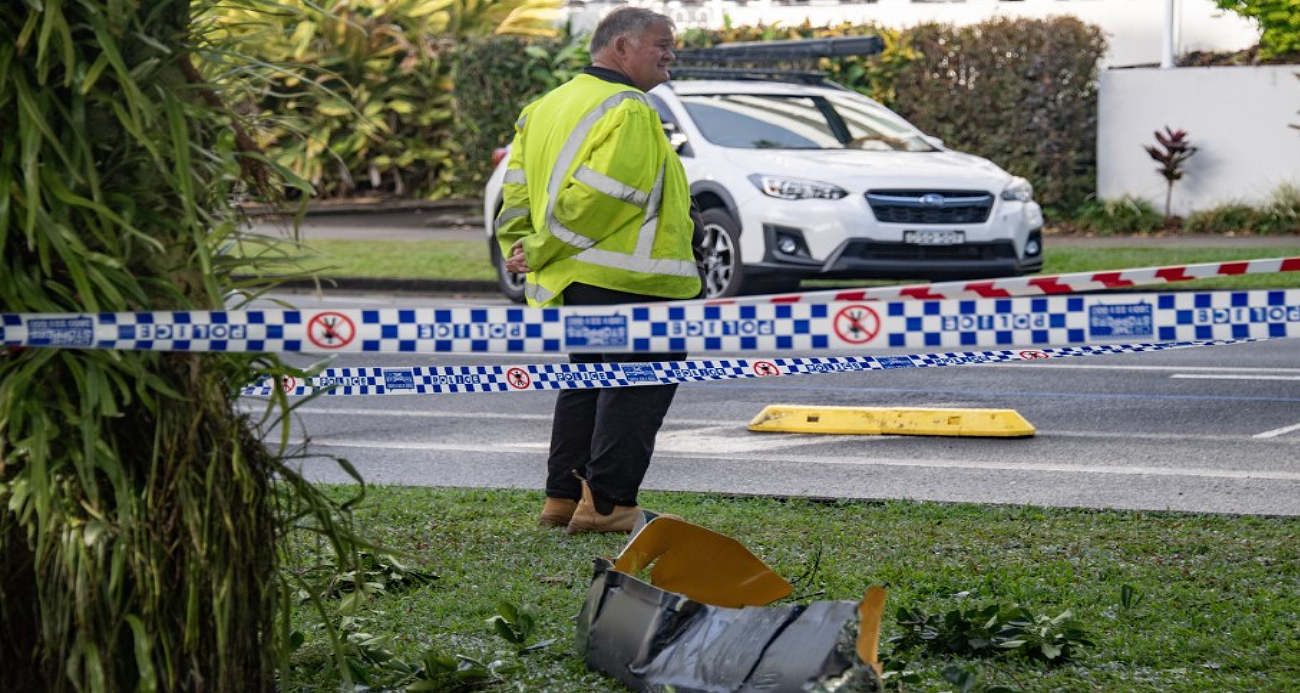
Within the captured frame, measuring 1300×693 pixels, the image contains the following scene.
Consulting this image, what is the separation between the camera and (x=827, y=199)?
1414 cm

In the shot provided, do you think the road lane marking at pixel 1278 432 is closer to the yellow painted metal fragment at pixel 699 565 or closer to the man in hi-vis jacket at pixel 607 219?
the man in hi-vis jacket at pixel 607 219

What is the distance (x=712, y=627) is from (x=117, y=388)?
1.36 m

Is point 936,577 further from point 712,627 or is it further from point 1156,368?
point 1156,368

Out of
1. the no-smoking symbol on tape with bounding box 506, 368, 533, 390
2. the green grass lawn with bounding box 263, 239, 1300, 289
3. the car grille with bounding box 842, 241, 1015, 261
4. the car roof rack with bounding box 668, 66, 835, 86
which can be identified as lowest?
the green grass lawn with bounding box 263, 239, 1300, 289

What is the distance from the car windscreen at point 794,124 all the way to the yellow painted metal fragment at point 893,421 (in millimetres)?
6138

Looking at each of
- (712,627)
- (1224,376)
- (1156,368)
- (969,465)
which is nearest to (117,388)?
(712,627)

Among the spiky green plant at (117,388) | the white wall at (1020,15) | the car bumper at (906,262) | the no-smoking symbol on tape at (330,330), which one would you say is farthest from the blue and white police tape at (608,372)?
the white wall at (1020,15)

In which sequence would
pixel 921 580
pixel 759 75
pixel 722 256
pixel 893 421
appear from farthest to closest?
pixel 759 75 < pixel 722 256 < pixel 893 421 < pixel 921 580

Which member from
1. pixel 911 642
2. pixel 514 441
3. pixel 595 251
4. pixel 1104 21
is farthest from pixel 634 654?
pixel 1104 21

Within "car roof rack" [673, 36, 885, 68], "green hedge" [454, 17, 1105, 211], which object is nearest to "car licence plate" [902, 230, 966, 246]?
"car roof rack" [673, 36, 885, 68]

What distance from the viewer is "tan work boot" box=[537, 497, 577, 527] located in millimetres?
6441

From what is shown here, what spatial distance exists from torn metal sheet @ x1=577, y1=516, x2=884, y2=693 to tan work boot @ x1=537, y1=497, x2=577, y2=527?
1770mm

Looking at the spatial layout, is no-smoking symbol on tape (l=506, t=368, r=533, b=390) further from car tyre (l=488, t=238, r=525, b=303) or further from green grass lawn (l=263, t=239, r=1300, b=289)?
car tyre (l=488, t=238, r=525, b=303)

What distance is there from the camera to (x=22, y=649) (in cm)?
356
